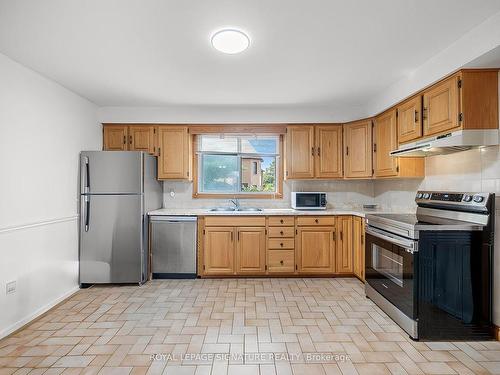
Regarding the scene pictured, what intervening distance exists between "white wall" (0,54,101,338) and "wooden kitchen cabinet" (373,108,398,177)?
3.74m

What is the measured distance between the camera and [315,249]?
3.89 meters

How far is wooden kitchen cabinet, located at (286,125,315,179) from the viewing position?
418 cm

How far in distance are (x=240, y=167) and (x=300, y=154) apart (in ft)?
3.17

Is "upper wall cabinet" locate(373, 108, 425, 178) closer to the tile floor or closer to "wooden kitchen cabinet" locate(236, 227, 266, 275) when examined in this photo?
the tile floor

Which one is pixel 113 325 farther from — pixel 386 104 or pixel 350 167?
pixel 386 104

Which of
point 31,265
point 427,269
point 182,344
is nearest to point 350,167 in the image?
point 427,269

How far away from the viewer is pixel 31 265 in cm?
275

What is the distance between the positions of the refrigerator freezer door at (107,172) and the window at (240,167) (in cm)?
118

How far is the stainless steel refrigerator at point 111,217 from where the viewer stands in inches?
139

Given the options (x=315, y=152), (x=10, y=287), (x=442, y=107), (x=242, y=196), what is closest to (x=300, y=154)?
Result: (x=315, y=152)

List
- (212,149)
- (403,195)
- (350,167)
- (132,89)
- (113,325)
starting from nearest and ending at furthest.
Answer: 1. (113,325)
2. (132,89)
3. (403,195)
4. (350,167)
5. (212,149)

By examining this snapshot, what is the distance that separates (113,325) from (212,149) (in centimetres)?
274

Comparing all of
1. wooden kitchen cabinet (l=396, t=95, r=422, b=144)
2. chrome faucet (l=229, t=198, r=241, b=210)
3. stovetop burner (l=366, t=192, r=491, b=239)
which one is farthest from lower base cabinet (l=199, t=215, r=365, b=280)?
wooden kitchen cabinet (l=396, t=95, r=422, b=144)

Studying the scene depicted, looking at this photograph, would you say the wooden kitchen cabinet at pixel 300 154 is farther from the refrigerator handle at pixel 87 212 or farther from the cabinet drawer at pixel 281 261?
the refrigerator handle at pixel 87 212
